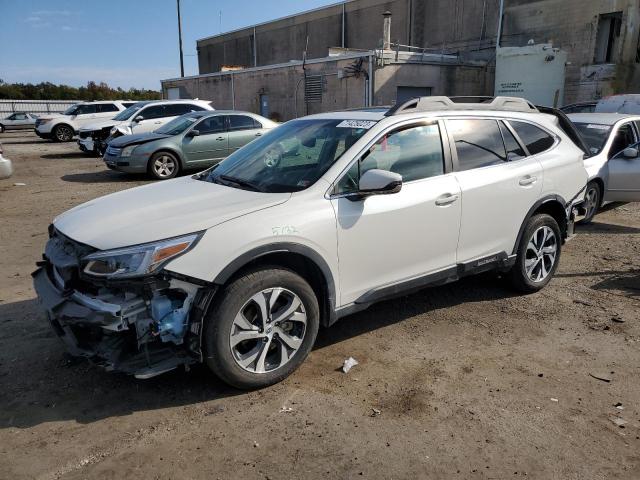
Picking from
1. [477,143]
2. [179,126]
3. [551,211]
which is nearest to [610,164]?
[551,211]

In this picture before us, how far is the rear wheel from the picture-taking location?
24.1ft

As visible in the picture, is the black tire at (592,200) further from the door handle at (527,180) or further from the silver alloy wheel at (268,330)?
the silver alloy wheel at (268,330)

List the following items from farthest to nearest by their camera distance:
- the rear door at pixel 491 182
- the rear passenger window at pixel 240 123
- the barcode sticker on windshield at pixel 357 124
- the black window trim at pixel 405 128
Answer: the rear passenger window at pixel 240 123 < the rear door at pixel 491 182 < the barcode sticker on windshield at pixel 357 124 < the black window trim at pixel 405 128

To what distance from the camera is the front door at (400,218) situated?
351 cm

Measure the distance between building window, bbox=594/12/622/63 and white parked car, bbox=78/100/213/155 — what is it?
1624 cm

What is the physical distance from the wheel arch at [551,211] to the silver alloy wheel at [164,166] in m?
9.08

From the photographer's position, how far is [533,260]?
4840mm

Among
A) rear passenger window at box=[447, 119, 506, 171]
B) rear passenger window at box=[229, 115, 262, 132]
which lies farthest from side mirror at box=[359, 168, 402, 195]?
rear passenger window at box=[229, 115, 262, 132]

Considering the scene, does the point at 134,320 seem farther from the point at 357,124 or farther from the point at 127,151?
the point at 127,151

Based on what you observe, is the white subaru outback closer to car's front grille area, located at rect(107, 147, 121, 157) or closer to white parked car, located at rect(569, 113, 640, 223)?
white parked car, located at rect(569, 113, 640, 223)

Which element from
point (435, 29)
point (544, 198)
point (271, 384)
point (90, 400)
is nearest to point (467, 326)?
point (544, 198)

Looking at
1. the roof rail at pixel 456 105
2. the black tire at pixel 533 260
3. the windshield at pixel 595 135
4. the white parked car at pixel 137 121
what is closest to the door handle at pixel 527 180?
the black tire at pixel 533 260

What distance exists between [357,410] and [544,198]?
2830 millimetres

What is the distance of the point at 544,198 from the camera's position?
15.5 feet
